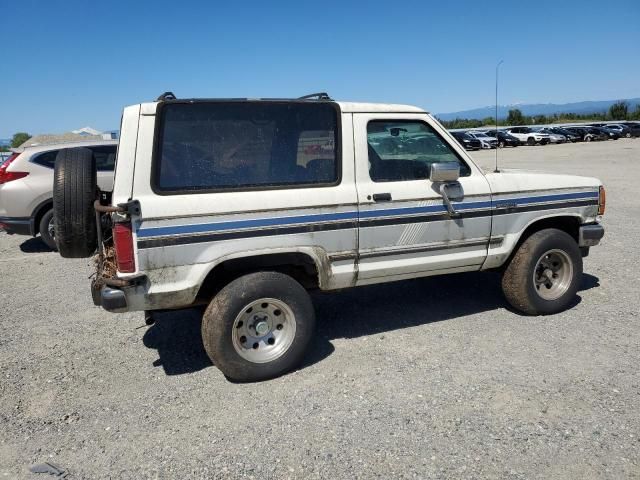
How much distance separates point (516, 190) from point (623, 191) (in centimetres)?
1068

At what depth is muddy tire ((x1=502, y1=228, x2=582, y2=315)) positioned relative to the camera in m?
4.84

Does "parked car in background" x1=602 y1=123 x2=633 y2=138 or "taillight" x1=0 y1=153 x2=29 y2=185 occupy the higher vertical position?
"parked car in background" x1=602 y1=123 x2=633 y2=138

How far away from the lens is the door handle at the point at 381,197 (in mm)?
4090

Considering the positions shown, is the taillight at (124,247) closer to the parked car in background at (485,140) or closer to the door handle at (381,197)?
the door handle at (381,197)

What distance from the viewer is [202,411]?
3.61 meters

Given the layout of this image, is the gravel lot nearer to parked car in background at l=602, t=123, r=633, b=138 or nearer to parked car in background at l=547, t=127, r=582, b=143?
parked car in background at l=547, t=127, r=582, b=143

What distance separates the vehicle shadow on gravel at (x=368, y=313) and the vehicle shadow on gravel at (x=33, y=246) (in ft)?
15.1

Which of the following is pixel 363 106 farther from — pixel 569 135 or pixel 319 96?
pixel 569 135

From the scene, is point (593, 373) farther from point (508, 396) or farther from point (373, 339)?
point (373, 339)

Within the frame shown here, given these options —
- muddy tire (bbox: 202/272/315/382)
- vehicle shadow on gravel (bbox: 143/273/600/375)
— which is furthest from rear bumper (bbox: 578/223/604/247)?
muddy tire (bbox: 202/272/315/382)

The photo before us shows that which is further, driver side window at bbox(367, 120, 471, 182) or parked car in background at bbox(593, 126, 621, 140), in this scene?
parked car in background at bbox(593, 126, 621, 140)

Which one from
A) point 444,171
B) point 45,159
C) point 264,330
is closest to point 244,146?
point 264,330

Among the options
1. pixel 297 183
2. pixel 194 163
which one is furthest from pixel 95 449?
pixel 297 183

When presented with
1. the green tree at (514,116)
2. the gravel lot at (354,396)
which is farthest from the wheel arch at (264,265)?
the green tree at (514,116)
